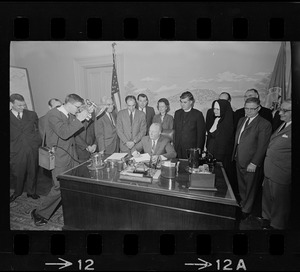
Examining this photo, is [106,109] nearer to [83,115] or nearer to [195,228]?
[83,115]

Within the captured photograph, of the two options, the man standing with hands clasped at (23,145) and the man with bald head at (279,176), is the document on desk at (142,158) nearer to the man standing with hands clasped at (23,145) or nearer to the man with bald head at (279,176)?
the man standing with hands clasped at (23,145)

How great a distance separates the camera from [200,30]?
1.64 metres

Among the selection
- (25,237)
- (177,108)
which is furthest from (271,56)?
(25,237)

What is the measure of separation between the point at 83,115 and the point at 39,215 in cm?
94

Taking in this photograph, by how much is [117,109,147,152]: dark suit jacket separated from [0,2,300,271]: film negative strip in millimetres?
160

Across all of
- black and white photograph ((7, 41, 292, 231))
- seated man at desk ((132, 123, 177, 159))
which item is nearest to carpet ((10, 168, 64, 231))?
black and white photograph ((7, 41, 292, 231))

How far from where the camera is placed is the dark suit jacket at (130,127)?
5.73 feet

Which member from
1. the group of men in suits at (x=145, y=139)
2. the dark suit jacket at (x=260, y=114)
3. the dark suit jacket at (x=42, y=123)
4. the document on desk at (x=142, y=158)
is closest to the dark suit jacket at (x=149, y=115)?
the group of men in suits at (x=145, y=139)

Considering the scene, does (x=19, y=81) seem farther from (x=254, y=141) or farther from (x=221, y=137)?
(x=254, y=141)

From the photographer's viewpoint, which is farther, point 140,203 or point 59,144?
point 59,144

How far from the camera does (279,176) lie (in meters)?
1.70

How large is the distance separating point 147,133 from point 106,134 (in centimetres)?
35

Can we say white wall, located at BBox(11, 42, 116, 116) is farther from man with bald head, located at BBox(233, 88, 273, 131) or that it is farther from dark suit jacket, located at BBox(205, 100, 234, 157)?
man with bald head, located at BBox(233, 88, 273, 131)

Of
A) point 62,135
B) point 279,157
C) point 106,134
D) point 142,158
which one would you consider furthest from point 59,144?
point 279,157
